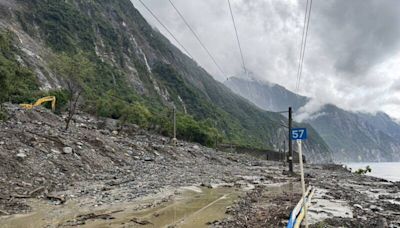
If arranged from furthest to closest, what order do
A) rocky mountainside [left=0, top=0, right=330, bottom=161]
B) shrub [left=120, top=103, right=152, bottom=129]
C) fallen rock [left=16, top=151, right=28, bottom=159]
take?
rocky mountainside [left=0, top=0, right=330, bottom=161], shrub [left=120, top=103, right=152, bottom=129], fallen rock [left=16, top=151, right=28, bottom=159]

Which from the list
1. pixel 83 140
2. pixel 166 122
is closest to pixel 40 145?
pixel 83 140

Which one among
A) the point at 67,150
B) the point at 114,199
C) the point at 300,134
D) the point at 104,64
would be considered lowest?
the point at 114,199

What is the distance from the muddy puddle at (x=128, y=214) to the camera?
366 inches

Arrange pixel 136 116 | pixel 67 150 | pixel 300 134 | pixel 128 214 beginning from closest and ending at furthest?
pixel 300 134 → pixel 128 214 → pixel 67 150 → pixel 136 116

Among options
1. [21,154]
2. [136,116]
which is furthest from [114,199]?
[136,116]

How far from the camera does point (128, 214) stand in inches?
409

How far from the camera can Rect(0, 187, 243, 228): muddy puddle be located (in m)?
9.29

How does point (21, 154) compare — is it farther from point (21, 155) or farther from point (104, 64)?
point (104, 64)

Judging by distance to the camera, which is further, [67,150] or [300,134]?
[67,150]

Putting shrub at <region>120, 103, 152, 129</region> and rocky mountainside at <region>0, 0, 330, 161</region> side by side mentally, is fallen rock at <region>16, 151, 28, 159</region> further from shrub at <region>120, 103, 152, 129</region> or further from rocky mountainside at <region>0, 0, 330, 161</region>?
shrub at <region>120, 103, 152, 129</region>

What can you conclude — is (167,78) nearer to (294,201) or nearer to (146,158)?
(146,158)

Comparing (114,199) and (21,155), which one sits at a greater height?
(21,155)

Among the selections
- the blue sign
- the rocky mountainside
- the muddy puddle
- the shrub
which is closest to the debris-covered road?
the muddy puddle

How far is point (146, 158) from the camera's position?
2928 centimetres
